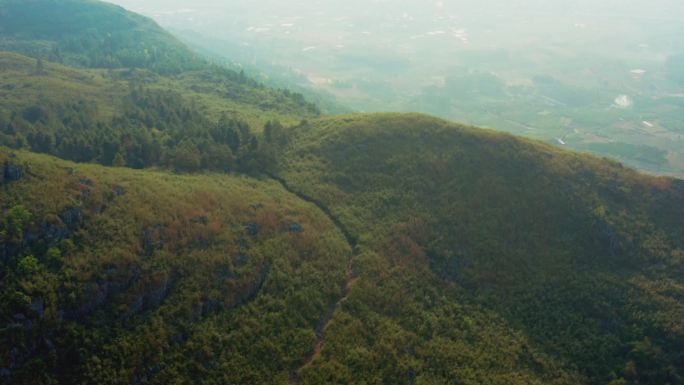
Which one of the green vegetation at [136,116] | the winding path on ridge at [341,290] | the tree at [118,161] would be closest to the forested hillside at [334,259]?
the winding path on ridge at [341,290]

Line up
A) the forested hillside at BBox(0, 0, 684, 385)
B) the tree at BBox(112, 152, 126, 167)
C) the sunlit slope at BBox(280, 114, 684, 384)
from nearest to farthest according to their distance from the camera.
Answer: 1. the forested hillside at BBox(0, 0, 684, 385)
2. the sunlit slope at BBox(280, 114, 684, 384)
3. the tree at BBox(112, 152, 126, 167)

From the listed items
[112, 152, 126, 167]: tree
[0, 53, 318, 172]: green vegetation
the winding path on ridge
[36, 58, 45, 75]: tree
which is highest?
[36, 58, 45, 75]: tree

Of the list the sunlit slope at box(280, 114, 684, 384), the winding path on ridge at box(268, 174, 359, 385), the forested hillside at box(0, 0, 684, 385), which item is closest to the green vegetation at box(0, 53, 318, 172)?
the forested hillside at box(0, 0, 684, 385)

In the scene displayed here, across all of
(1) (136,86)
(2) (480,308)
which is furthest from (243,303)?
(1) (136,86)

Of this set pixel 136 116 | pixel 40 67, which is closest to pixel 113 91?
pixel 40 67

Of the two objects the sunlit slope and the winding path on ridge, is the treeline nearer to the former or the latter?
the sunlit slope

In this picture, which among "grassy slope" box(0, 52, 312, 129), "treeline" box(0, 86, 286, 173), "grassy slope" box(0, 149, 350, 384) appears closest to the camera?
"grassy slope" box(0, 149, 350, 384)

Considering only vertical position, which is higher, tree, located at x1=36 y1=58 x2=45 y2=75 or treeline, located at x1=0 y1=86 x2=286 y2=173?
tree, located at x1=36 y1=58 x2=45 y2=75
